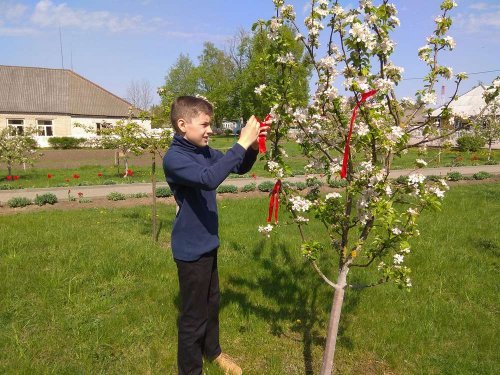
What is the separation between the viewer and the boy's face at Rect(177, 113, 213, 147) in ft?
9.79

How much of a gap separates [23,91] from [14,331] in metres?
41.8

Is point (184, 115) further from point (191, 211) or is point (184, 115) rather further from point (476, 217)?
point (476, 217)

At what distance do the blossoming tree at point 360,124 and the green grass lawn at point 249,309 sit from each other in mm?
1291

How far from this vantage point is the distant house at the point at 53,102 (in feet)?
124

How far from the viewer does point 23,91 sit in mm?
39188

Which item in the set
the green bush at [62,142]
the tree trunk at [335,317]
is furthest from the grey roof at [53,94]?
the tree trunk at [335,317]

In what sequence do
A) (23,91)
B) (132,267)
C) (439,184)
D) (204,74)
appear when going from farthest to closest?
(204,74)
(23,91)
(132,267)
(439,184)

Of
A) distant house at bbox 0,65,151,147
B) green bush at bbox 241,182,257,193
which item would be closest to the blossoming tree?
green bush at bbox 241,182,257,193

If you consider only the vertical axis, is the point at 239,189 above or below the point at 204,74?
below

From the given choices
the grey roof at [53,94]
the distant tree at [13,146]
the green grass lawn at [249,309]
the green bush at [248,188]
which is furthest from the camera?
the grey roof at [53,94]

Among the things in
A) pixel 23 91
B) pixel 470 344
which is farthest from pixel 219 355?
pixel 23 91

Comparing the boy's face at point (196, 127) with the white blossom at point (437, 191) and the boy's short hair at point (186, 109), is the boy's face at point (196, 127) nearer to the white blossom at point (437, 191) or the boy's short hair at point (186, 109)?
the boy's short hair at point (186, 109)

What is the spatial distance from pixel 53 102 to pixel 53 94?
1.16 meters

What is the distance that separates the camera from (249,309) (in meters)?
4.46
